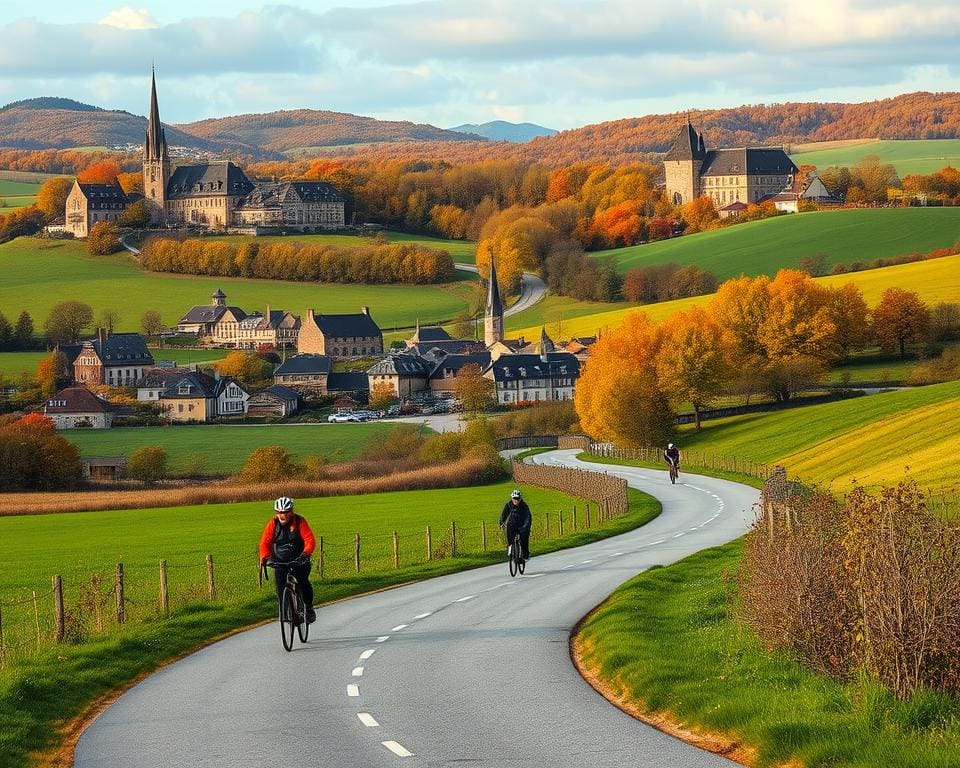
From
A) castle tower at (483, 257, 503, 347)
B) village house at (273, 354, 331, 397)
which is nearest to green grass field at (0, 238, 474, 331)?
castle tower at (483, 257, 503, 347)

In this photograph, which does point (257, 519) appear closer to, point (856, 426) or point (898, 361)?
point (856, 426)

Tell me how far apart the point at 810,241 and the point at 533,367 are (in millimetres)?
42259

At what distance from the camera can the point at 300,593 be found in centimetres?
1942

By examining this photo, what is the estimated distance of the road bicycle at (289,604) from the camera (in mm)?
19094

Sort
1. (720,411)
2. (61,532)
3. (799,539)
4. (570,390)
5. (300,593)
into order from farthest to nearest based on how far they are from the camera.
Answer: (570,390), (720,411), (61,532), (300,593), (799,539)

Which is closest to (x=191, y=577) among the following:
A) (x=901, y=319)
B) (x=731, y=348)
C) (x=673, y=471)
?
(x=673, y=471)

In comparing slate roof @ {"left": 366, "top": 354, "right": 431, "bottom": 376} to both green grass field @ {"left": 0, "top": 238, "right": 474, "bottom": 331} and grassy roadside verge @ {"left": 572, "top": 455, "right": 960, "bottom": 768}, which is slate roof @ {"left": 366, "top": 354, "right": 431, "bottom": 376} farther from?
grassy roadside verge @ {"left": 572, "top": 455, "right": 960, "bottom": 768}

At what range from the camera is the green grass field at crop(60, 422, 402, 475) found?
296 feet

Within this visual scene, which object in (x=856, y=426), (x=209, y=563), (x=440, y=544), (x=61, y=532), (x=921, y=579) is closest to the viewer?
(x=921, y=579)

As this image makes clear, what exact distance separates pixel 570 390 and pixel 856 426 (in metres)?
67.8

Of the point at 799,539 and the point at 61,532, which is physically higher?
the point at 799,539

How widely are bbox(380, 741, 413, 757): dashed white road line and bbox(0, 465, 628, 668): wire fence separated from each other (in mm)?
6438

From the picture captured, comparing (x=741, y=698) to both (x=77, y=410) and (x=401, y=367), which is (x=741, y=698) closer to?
(x=77, y=410)

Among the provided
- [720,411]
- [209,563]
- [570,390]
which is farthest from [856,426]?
[570,390]
